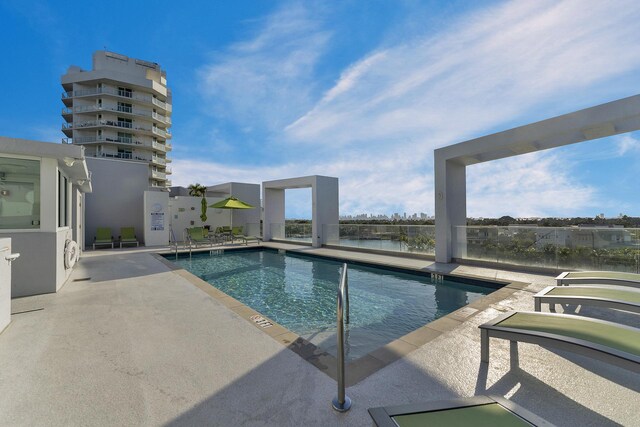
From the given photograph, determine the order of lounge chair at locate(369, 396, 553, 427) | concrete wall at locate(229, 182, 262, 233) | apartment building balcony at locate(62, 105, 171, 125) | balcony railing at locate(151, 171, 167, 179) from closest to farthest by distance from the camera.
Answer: lounge chair at locate(369, 396, 553, 427)
concrete wall at locate(229, 182, 262, 233)
apartment building balcony at locate(62, 105, 171, 125)
balcony railing at locate(151, 171, 167, 179)

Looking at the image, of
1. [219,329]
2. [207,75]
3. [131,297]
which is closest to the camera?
[219,329]

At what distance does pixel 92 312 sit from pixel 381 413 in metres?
4.54

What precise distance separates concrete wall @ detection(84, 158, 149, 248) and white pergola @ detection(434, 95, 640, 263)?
14435 millimetres

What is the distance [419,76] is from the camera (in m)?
7.60

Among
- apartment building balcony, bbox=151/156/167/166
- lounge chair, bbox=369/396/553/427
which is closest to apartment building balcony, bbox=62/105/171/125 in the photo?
apartment building balcony, bbox=151/156/167/166

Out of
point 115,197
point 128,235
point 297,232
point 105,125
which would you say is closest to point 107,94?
point 105,125

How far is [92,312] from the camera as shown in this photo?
4191 millimetres

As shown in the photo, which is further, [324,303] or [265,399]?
[324,303]

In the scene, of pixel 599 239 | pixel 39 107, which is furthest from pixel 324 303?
pixel 39 107

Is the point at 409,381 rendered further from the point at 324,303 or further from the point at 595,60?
the point at 595,60

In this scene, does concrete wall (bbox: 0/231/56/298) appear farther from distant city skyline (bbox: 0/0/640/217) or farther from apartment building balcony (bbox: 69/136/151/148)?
apartment building balcony (bbox: 69/136/151/148)

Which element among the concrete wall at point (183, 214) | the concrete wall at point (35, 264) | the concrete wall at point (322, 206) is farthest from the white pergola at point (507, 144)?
the concrete wall at point (183, 214)

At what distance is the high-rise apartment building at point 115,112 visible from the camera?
3566cm

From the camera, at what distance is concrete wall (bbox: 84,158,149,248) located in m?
13.6
